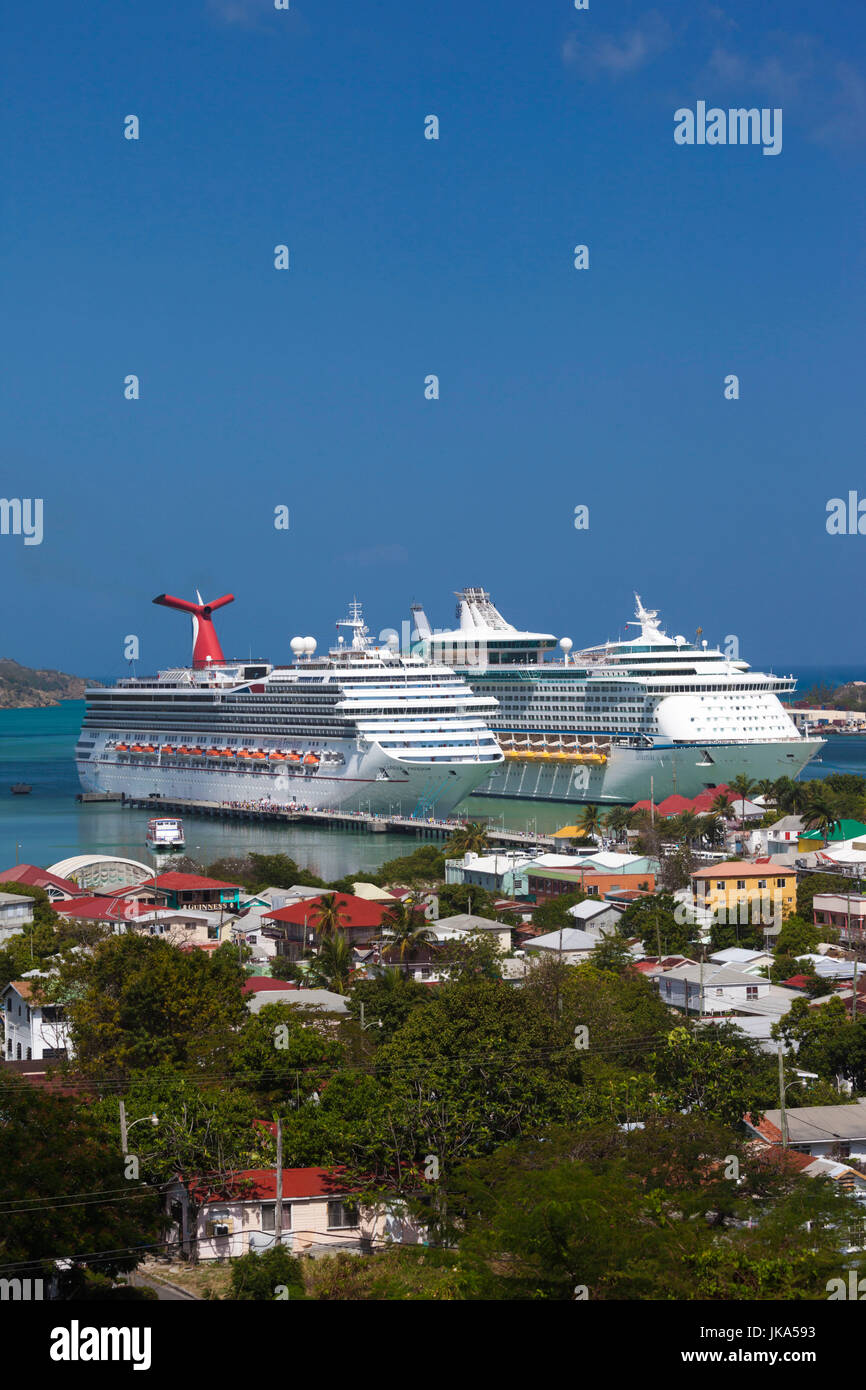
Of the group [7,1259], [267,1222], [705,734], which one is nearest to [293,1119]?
[267,1222]

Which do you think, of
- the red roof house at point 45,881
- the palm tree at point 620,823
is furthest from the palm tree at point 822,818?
the red roof house at point 45,881

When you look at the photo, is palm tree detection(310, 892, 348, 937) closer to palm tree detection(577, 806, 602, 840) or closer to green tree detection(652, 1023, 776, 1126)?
green tree detection(652, 1023, 776, 1126)

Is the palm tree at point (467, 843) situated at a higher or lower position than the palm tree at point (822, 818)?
lower

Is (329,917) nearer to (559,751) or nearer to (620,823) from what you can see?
(620,823)

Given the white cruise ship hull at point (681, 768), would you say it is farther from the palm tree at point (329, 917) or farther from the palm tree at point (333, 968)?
the palm tree at point (333, 968)

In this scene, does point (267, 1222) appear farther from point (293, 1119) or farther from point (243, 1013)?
point (243, 1013)
